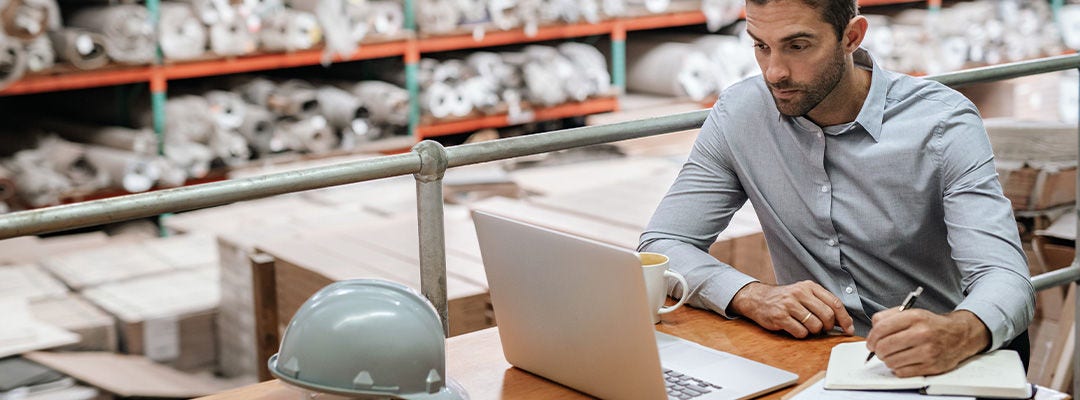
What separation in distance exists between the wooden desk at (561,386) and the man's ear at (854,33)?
0.48 metres

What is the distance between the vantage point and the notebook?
1.36m

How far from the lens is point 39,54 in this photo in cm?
399

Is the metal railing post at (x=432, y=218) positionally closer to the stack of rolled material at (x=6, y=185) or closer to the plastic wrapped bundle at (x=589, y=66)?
the stack of rolled material at (x=6, y=185)

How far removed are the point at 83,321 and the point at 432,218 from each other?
1.89 m

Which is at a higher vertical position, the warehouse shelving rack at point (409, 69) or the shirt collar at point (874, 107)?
the shirt collar at point (874, 107)

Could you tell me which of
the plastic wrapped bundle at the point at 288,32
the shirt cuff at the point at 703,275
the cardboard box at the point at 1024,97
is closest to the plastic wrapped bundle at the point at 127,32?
the plastic wrapped bundle at the point at 288,32

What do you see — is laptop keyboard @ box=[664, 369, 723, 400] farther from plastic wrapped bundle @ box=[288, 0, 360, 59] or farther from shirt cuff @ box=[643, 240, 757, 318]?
plastic wrapped bundle @ box=[288, 0, 360, 59]

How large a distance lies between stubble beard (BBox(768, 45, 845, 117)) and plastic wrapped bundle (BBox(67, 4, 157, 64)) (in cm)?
303

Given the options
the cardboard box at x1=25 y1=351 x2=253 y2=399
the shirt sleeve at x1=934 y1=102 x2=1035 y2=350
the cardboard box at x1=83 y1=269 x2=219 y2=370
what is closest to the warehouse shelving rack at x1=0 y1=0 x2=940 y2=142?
the cardboard box at x1=83 y1=269 x2=219 y2=370

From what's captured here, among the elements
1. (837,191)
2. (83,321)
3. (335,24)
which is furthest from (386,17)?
(837,191)

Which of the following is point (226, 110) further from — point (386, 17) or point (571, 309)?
point (571, 309)

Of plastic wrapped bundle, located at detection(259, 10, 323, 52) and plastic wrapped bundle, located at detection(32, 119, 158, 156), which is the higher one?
plastic wrapped bundle, located at detection(259, 10, 323, 52)

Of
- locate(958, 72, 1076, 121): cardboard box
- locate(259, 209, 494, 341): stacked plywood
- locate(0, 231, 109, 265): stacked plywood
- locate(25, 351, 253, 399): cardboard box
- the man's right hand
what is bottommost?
locate(25, 351, 253, 399): cardboard box

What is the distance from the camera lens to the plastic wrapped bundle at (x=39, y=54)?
3.97 meters
